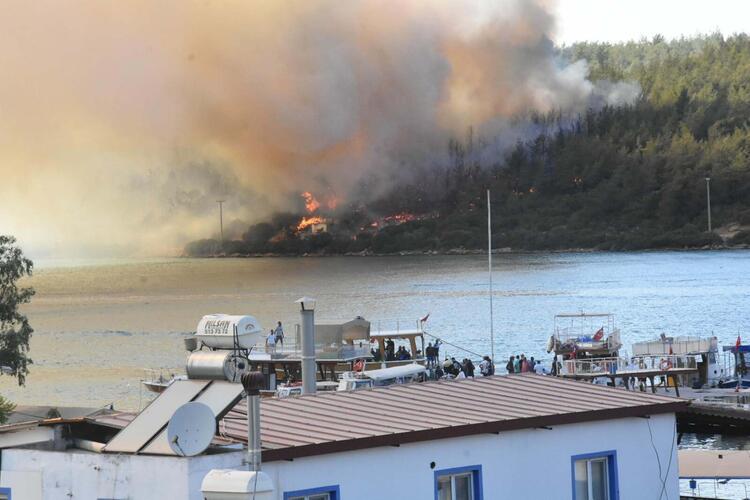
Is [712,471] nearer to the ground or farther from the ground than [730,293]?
nearer to the ground

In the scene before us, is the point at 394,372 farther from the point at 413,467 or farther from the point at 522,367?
the point at 413,467

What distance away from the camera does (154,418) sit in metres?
12.6

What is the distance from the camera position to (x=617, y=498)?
49.5 ft

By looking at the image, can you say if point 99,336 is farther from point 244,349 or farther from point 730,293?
Answer: point 244,349

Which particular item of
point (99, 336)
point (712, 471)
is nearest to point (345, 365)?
point (712, 471)

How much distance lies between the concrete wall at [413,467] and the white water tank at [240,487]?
8.06 ft

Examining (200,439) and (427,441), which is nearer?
(200,439)

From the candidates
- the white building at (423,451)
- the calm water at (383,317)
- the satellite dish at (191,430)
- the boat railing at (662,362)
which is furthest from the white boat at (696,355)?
the satellite dish at (191,430)

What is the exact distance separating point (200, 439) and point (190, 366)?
1669 mm

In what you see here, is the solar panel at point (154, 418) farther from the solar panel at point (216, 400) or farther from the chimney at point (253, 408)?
the chimney at point (253, 408)

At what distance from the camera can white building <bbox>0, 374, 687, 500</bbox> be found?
40.7 feet

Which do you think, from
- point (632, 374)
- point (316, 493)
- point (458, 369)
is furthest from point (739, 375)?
point (316, 493)

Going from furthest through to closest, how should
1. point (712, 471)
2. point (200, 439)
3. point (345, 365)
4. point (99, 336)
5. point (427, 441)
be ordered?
point (99, 336), point (345, 365), point (712, 471), point (427, 441), point (200, 439)

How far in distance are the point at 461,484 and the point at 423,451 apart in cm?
81
